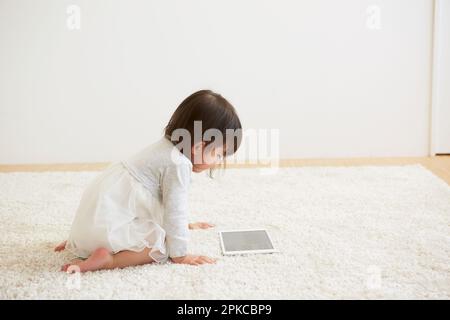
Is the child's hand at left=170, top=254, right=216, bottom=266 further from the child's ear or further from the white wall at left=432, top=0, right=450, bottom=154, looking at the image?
the white wall at left=432, top=0, right=450, bottom=154

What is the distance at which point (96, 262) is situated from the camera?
121 centimetres

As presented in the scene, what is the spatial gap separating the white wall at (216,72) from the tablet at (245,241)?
130 cm

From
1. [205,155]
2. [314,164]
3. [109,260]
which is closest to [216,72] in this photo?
[314,164]

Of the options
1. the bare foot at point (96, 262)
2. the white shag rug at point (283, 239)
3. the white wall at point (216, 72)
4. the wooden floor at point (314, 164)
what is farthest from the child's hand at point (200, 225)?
the white wall at point (216, 72)

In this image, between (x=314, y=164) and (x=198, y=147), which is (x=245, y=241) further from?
(x=314, y=164)

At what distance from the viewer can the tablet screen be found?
136 centimetres

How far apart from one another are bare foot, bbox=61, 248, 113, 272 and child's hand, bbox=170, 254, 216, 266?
6.7 inches

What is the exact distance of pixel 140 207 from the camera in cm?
127

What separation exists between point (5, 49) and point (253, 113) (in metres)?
1.43

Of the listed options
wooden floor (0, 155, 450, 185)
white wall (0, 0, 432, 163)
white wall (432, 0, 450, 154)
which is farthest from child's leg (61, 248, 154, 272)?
white wall (432, 0, 450, 154)

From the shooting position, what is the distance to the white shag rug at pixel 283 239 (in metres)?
1.11

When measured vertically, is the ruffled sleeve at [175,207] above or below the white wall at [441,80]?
below

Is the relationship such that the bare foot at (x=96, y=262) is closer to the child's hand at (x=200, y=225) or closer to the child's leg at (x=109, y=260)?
the child's leg at (x=109, y=260)

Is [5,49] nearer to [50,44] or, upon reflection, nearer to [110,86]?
[50,44]
